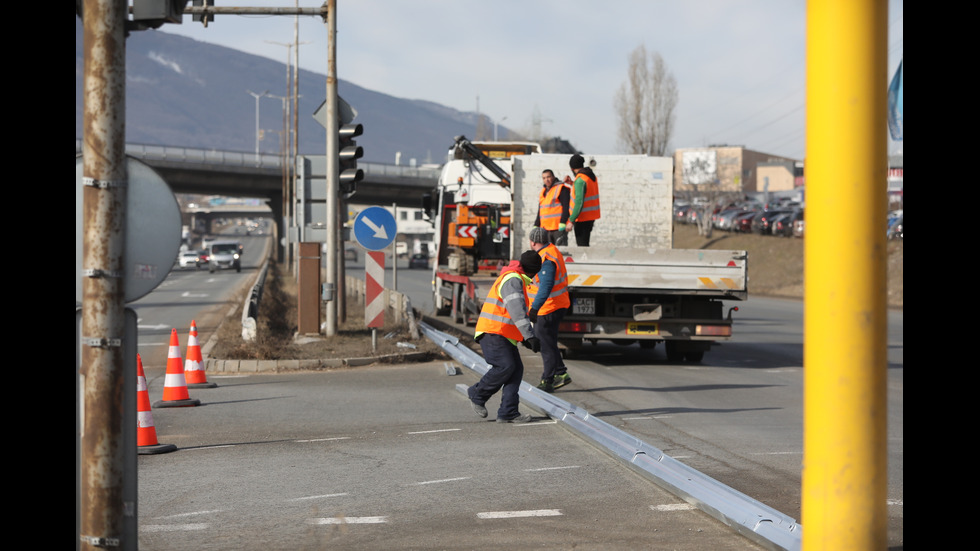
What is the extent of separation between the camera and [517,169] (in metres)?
16.3

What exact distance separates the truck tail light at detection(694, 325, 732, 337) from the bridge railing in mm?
48944

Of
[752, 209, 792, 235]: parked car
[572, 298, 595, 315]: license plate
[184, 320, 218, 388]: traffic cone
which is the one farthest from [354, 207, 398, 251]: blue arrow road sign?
[752, 209, 792, 235]: parked car

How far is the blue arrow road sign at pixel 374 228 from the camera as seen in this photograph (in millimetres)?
14781

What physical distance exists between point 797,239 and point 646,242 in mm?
36596

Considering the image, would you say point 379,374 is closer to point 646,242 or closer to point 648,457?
point 646,242

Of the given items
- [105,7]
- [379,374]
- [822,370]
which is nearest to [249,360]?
[379,374]

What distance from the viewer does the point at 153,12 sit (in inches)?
173

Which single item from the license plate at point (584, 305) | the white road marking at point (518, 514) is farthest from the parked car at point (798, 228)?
the white road marking at point (518, 514)

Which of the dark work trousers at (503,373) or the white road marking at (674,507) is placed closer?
the white road marking at (674,507)

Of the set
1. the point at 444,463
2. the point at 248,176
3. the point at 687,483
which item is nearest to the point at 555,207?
the point at 444,463

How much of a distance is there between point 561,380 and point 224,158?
2387 inches

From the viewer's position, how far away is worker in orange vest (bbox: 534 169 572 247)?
45.2 ft

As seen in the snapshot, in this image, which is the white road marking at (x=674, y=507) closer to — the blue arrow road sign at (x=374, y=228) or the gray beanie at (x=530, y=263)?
the gray beanie at (x=530, y=263)

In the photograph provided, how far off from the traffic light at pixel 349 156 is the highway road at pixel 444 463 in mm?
4252
